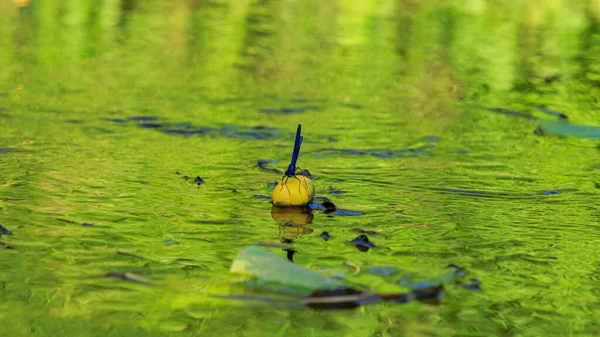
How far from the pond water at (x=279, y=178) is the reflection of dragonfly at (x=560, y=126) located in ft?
0.45

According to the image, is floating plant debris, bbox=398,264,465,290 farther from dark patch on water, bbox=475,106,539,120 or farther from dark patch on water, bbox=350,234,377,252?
dark patch on water, bbox=475,106,539,120

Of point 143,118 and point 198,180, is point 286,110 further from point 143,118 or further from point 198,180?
point 198,180

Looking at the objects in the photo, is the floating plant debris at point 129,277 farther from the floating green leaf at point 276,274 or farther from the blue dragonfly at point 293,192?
the blue dragonfly at point 293,192

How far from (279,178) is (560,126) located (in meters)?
2.46

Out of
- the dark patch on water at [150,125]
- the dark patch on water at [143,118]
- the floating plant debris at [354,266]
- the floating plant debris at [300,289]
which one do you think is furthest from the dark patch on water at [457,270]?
the dark patch on water at [143,118]

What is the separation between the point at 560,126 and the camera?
6.24 meters

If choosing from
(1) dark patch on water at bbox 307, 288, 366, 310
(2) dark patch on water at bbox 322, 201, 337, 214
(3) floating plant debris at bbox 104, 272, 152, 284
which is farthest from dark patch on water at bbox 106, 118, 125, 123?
(1) dark patch on water at bbox 307, 288, 366, 310

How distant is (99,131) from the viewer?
221 inches

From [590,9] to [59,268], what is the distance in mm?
12417

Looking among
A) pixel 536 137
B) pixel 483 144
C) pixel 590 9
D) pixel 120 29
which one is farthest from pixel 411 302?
pixel 590 9

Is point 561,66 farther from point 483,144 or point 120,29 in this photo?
point 120,29

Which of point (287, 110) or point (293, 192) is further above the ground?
point (287, 110)

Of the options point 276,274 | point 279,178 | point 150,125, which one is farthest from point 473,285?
point 150,125

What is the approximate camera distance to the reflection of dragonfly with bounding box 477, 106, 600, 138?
6.04 metres
